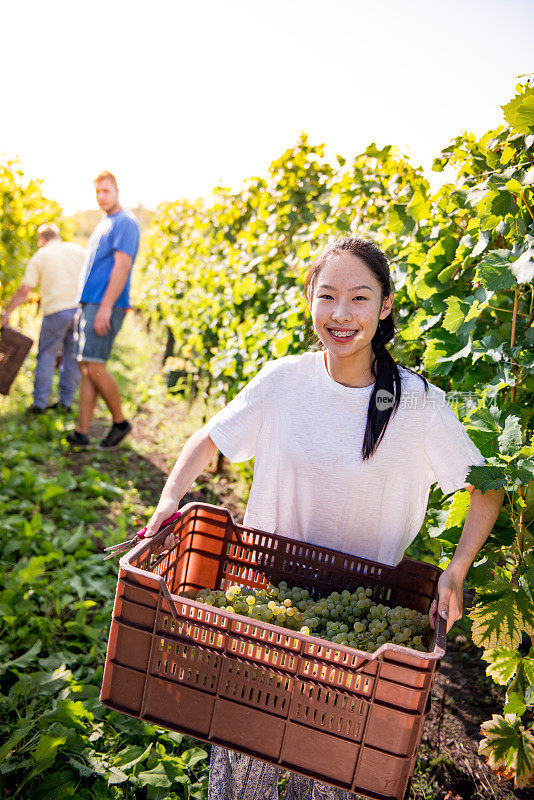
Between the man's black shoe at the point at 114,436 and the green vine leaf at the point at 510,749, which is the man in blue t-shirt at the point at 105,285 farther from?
the green vine leaf at the point at 510,749

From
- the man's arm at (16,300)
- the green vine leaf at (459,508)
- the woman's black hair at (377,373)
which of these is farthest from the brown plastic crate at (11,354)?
the green vine leaf at (459,508)

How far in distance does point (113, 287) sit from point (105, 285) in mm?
115

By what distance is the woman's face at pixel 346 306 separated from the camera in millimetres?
1623

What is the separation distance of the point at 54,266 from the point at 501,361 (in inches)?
201

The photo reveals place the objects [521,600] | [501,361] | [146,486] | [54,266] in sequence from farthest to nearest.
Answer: [54,266], [146,486], [501,361], [521,600]

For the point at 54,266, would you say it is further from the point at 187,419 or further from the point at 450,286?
the point at 450,286

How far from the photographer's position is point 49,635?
271 cm

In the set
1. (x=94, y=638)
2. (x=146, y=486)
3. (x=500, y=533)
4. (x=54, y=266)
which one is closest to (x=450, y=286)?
(x=500, y=533)

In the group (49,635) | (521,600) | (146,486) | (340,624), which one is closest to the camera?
(340,624)

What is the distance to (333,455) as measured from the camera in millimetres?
1694

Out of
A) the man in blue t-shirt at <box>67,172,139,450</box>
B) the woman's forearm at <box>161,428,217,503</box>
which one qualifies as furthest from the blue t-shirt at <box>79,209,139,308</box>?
the woman's forearm at <box>161,428,217,503</box>

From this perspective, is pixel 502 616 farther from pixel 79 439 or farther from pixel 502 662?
pixel 79 439

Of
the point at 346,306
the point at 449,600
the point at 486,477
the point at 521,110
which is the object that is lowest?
the point at 449,600

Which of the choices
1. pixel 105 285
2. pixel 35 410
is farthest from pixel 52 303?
pixel 105 285
